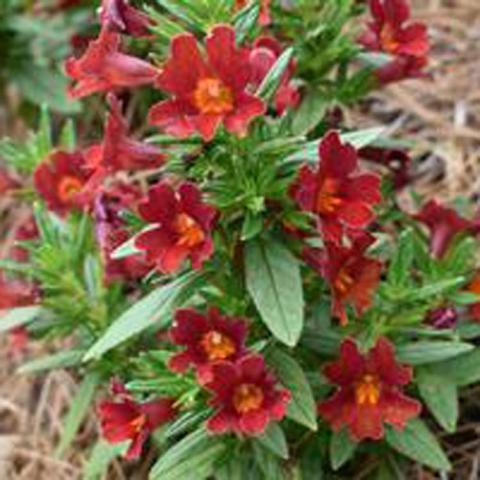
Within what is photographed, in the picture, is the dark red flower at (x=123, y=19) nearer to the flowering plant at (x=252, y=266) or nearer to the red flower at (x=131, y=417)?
the flowering plant at (x=252, y=266)

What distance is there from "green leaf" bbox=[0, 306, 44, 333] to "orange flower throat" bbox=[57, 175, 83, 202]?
0.28 meters

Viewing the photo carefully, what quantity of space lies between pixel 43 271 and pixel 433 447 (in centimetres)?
96

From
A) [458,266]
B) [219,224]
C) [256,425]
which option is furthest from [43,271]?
[458,266]

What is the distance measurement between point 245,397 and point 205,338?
13cm

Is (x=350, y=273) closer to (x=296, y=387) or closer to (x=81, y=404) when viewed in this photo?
(x=296, y=387)

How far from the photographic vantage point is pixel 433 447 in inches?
98.3

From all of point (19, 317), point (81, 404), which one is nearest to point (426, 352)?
point (81, 404)

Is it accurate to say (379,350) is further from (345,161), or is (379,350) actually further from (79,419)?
(79,419)

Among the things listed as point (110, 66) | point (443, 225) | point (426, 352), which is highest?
point (110, 66)

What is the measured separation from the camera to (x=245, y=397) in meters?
2.28

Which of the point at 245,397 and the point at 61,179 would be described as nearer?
the point at 245,397

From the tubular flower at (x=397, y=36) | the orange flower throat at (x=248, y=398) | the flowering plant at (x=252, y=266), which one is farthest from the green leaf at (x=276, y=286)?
the tubular flower at (x=397, y=36)

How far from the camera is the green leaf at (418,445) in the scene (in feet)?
8.14

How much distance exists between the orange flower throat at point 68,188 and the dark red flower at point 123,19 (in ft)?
1.99
